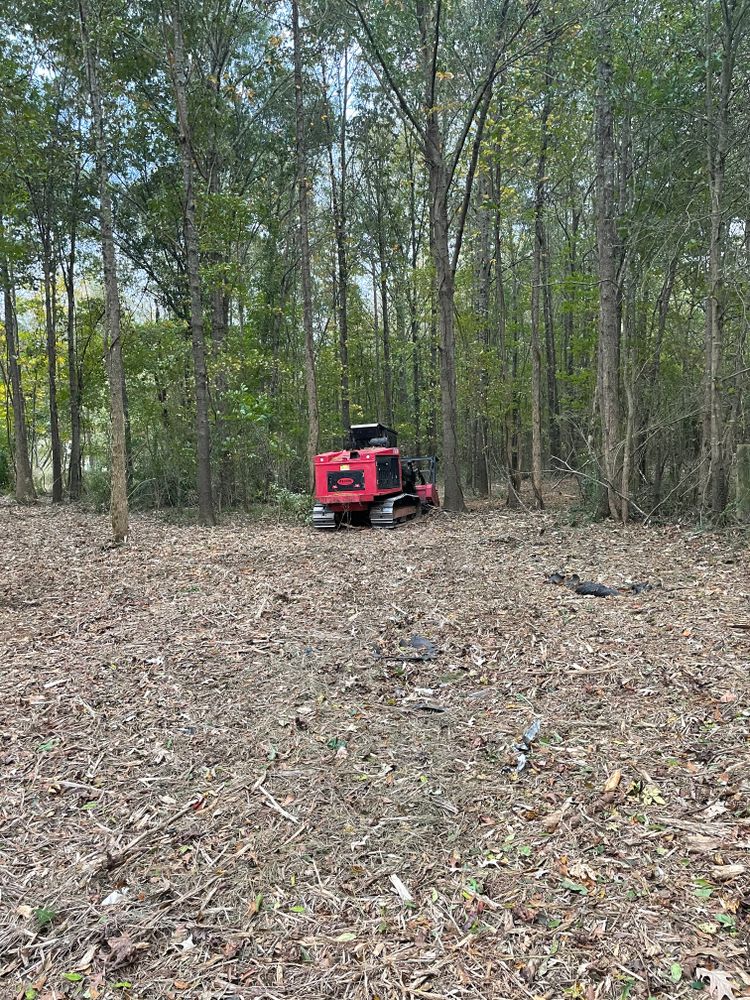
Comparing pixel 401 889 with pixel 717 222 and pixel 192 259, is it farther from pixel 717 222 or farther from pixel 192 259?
pixel 192 259

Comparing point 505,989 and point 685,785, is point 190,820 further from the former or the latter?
point 685,785

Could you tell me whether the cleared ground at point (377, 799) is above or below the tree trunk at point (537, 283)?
below

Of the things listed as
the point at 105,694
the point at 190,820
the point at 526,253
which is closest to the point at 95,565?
the point at 105,694

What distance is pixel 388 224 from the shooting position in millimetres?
20719

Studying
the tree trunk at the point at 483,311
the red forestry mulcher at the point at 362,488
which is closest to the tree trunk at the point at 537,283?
the tree trunk at the point at 483,311

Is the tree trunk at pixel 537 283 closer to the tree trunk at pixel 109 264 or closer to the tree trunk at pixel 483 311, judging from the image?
the tree trunk at pixel 483 311

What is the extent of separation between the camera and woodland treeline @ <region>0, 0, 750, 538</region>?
8.73 metres

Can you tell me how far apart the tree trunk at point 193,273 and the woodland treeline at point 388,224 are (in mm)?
58

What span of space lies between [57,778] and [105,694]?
825mm

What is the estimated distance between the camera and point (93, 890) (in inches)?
91.8

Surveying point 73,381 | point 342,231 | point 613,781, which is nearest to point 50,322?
point 73,381

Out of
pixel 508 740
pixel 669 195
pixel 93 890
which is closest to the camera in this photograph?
pixel 93 890

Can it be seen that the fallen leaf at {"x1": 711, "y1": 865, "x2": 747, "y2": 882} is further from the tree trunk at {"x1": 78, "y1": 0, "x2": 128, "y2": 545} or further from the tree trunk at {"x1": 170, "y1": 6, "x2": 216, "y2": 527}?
the tree trunk at {"x1": 170, "y1": 6, "x2": 216, "y2": 527}

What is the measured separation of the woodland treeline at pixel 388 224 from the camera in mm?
8734
